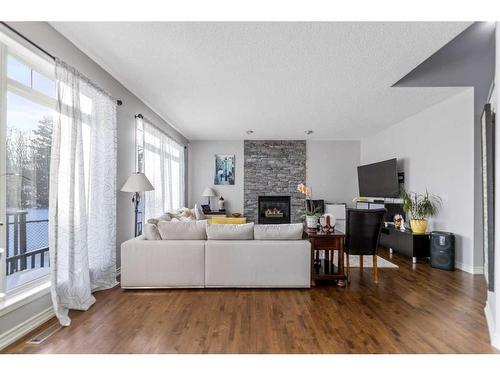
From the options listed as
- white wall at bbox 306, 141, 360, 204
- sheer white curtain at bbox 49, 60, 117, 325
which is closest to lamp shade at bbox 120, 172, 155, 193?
sheer white curtain at bbox 49, 60, 117, 325

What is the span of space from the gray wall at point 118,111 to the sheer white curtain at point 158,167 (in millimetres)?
338

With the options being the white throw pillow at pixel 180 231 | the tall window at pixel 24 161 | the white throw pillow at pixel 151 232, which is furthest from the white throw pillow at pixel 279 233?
the tall window at pixel 24 161

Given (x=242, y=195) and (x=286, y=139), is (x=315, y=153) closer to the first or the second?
(x=286, y=139)

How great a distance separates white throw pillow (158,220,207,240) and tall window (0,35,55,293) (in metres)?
1.20

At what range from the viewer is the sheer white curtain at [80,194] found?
263cm

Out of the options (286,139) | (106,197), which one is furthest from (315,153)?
(106,197)

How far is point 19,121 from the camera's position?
2477mm

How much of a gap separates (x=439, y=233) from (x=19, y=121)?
5617 millimetres

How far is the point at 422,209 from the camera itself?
4.93 metres

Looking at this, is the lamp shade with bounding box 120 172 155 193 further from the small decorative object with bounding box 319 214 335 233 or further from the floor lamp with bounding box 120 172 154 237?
the small decorative object with bounding box 319 214 335 233

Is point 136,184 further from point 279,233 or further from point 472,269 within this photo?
point 472,269

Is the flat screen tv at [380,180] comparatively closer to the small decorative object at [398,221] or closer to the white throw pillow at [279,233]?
the small decorative object at [398,221]

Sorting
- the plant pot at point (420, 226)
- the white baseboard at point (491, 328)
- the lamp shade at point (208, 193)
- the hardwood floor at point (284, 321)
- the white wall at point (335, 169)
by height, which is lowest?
the hardwood floor at point (284, 321)
